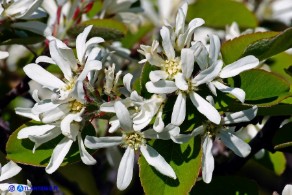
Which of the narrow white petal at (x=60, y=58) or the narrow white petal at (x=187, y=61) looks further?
the narrow white petal at (x=60, y=58)

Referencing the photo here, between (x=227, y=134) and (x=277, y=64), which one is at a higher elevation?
(x=227, y=134)

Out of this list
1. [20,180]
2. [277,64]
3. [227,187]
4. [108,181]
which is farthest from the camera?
[108,181]

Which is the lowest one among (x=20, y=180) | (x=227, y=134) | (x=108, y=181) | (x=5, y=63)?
(x=108, y=181)

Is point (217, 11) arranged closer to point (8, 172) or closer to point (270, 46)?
point (270, 46)

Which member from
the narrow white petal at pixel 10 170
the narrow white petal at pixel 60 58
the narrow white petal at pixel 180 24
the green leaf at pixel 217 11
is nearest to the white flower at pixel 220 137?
the narrow white petal at pixel 180 24

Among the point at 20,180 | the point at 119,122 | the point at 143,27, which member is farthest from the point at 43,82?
the point at 143,27

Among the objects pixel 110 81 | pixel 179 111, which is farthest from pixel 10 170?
pixel 179 111

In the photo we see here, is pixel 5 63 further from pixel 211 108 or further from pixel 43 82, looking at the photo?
pixel 211 108

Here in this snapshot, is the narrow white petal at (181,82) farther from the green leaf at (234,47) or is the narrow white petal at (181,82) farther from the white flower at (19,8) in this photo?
the white flower at (19,8)
